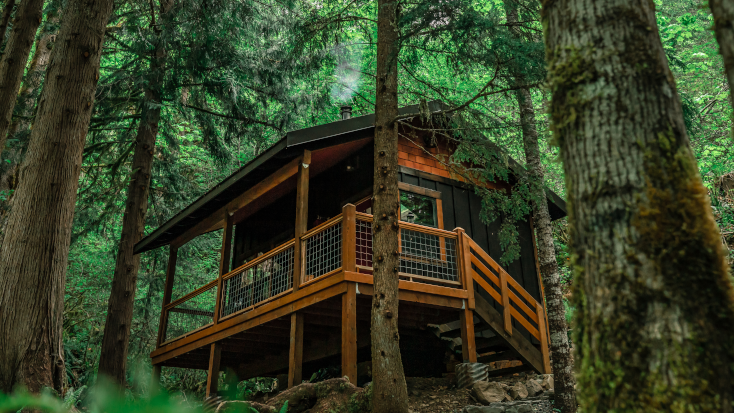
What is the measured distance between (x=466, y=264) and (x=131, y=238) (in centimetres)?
741

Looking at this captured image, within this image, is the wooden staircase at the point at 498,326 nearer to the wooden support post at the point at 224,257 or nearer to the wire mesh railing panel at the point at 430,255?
the wire mesh railing panel at the point at 430,255

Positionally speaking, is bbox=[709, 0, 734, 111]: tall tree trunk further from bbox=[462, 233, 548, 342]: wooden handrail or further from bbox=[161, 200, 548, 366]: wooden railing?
bbox=[462, 233, 548, 342]: wooden handrail

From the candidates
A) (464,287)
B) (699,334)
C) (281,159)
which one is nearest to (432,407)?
(464,287)

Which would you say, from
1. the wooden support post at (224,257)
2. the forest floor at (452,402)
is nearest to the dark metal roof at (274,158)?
the wooden support post at (224,257)

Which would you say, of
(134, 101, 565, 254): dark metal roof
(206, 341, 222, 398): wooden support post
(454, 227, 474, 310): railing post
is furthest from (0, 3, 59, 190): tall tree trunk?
(454, 227, 474, 310): railing post

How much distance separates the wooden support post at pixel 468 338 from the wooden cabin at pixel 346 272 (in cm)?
2

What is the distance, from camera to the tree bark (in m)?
5.68

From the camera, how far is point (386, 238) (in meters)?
6.27

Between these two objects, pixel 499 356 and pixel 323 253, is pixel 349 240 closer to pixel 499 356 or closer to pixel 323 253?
pixel 323 253

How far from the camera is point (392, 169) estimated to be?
657 centimetres

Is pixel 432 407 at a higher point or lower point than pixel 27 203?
lower

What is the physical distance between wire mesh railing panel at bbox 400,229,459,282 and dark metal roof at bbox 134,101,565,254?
210 centimetres

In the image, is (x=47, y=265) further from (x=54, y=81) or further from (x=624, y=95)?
(x=624, y=95)

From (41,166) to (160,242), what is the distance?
779 centimetres
